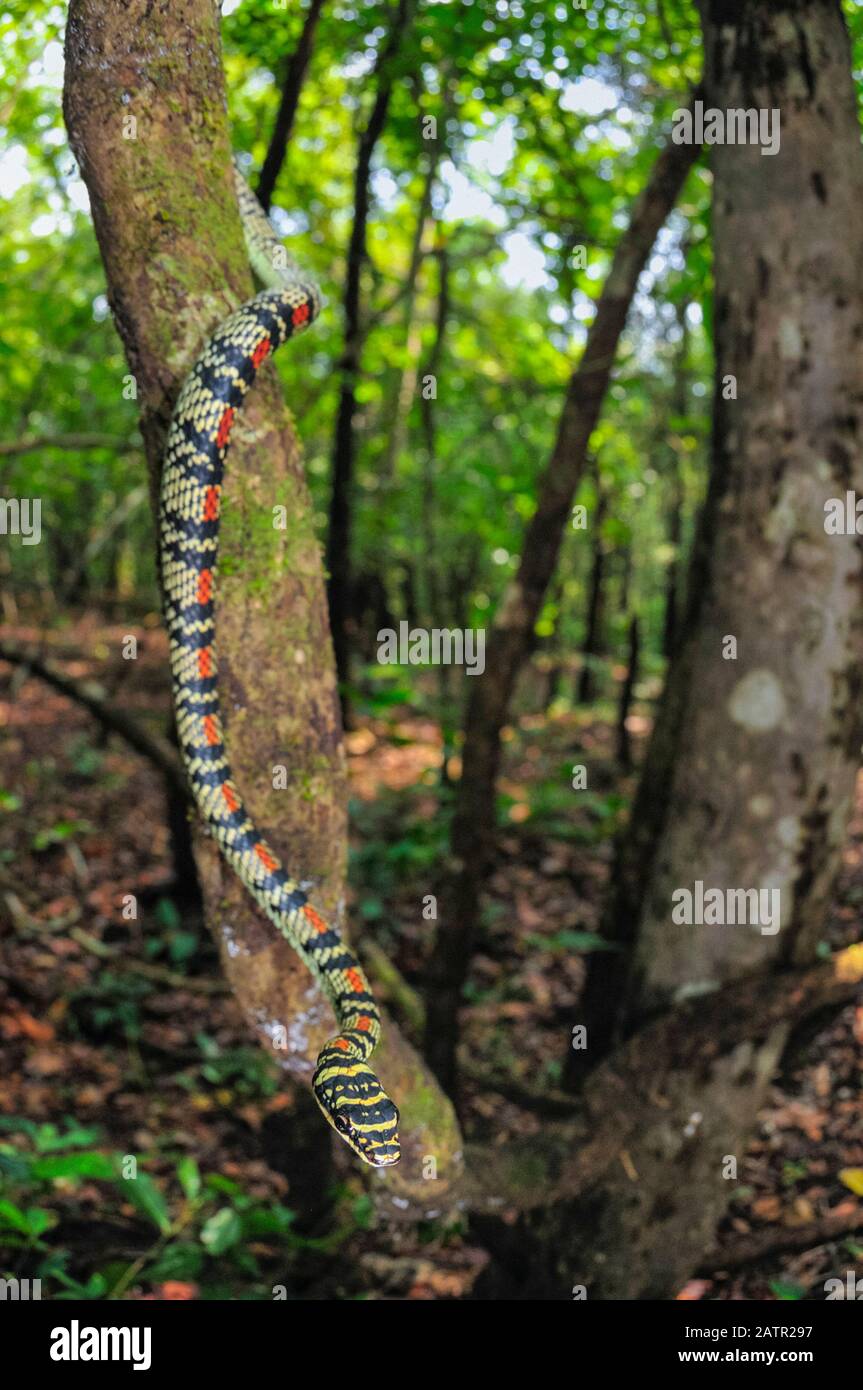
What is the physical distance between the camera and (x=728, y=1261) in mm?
3564

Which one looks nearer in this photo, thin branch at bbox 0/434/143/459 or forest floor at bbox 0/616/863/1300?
forest floor at bbox 0/616/863/1300

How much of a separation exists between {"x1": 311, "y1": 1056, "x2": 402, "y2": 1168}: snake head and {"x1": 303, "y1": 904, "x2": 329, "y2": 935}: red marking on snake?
0.33m

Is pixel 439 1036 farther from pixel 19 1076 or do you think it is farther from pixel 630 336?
pixel 630 336

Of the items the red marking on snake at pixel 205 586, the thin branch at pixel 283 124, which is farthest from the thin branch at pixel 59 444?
the red marking on snake at pixel 205 586

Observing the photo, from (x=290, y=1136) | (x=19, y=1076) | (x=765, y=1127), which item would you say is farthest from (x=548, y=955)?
(x=19, y=1076)

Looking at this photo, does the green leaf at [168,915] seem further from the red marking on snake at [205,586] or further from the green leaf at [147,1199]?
the red marking on snake at [205,586]

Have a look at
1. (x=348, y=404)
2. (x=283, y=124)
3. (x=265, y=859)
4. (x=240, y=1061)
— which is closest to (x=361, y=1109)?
(x=265, y=859)

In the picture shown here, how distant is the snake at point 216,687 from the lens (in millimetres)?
2186

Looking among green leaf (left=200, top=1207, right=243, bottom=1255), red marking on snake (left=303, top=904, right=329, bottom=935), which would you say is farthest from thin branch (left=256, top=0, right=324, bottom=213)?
green leaf (left=200, top=1207, right=243, bottom=1255)

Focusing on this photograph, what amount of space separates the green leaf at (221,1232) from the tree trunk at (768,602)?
1166mm

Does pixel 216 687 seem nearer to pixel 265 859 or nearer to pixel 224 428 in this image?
pixel 265 859

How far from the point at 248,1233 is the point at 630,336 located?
29.0 feet

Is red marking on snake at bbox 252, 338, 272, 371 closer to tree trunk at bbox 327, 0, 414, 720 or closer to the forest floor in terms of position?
the forest floor

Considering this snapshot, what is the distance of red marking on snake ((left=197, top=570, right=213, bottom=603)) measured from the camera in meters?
2.36
